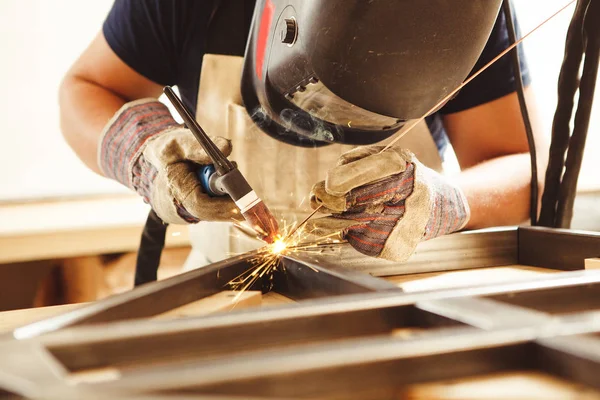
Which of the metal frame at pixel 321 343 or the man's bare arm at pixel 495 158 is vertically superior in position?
the man's bare arm at pixel 495 158

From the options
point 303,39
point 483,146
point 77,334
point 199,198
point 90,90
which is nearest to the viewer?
point 77,334

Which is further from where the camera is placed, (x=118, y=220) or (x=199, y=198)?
(x=118, y=220)

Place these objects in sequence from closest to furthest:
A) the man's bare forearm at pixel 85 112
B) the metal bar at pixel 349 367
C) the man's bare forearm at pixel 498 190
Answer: the metal bar at pixel 349 367, the man's bare forearm at pixel 498 190, the man's bare forearm at pixel 85 112

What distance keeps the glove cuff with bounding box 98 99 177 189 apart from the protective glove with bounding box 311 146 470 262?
38cm

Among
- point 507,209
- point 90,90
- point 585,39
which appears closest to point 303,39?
point 585,39

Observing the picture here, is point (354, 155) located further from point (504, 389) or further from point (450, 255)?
point (504, 389)

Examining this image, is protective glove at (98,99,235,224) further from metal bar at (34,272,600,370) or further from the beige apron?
metal bar at (34,272,600,370)

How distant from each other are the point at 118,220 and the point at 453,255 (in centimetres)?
141

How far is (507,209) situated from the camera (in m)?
1.35

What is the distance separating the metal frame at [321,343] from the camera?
1.22ft

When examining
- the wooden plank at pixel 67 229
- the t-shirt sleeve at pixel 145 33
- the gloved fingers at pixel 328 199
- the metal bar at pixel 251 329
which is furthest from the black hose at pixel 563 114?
the wooden plank at pixel 67 229

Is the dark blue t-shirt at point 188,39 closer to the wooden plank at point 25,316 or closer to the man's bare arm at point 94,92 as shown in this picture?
the man's bare arm at point 94,92

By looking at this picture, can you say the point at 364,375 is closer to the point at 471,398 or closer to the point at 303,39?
the point at 471,398

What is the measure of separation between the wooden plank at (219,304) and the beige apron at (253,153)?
25.1 inches
